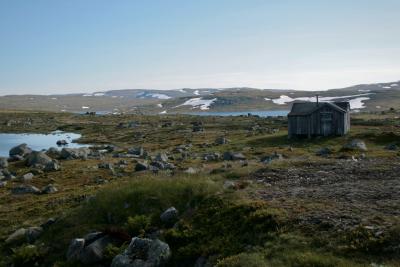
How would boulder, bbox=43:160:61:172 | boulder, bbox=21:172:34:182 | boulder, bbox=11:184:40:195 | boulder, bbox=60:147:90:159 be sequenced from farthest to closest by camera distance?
boulder, bbox=60:147:90:159 → boulder, bbox=43:160:61:172 → boulder, bbox=21:172:34:182 → boulder, bbox=11:184:40:195

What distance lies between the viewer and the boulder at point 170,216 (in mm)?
19297

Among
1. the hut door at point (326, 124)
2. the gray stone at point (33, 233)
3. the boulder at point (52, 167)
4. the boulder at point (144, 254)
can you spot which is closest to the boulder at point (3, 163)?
the boulder at point (52, 167)

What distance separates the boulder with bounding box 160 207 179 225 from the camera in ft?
63.3

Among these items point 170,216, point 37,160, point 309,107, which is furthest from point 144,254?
point 309,107

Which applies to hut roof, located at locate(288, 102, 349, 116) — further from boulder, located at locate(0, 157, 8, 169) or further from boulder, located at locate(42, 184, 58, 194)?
boulder, located at locate(0, 157, 8, 169)

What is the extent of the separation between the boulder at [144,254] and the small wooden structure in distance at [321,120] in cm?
4933

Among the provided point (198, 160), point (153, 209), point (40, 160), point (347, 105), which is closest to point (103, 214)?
point (153, 209)

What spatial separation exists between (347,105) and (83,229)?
175 feet

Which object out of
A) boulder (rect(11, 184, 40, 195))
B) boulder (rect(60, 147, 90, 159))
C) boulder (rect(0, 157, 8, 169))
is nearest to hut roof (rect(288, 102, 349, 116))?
boulder (rect(60, 147, 90, 159))

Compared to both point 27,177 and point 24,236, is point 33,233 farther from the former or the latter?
point 27,177

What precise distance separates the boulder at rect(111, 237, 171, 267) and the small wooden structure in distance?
162 ft

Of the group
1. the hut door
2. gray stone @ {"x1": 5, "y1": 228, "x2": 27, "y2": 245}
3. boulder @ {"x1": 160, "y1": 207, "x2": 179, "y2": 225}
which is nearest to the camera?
boulder @ {"x1": 160, "y1": 207, "x2": 179, "y2": 225}

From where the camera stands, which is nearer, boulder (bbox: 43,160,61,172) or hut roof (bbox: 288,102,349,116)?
boulder (bbox: 43,160,61,172)

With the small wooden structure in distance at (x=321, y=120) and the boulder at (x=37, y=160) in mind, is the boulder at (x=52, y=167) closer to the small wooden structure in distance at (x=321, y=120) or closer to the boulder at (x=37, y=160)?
the boulder at (x=37, y=160)
